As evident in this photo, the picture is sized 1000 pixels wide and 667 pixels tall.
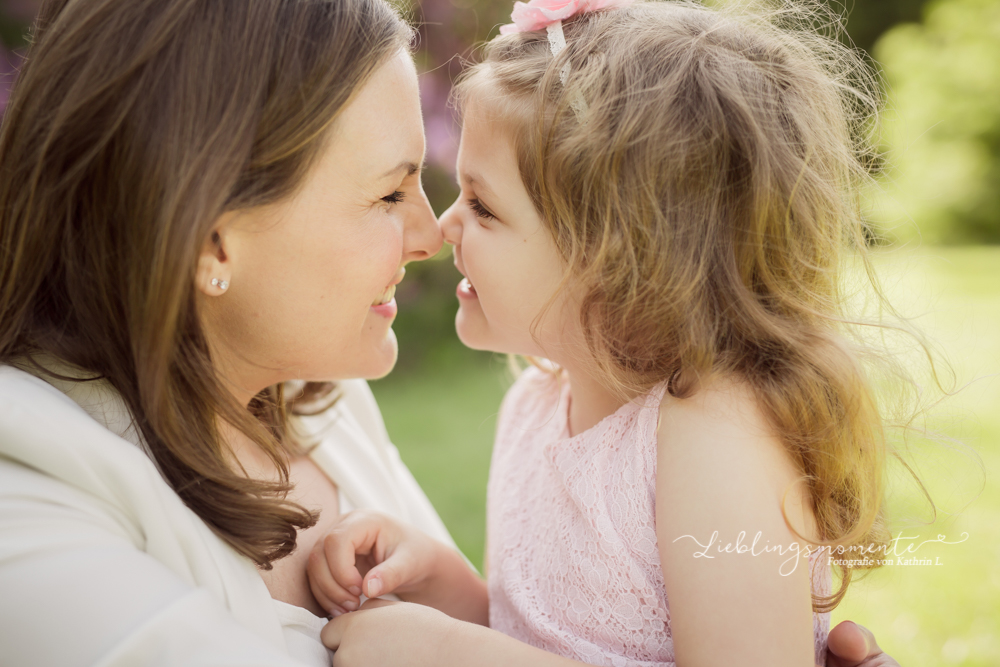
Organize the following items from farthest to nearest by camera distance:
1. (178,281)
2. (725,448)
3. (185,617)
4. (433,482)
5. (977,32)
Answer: (977,32)
(433,482)
(725,448)
(178,281)
(185,617)

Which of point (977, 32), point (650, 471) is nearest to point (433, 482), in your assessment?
point (650, 471)

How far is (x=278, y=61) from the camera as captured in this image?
4.92 feet

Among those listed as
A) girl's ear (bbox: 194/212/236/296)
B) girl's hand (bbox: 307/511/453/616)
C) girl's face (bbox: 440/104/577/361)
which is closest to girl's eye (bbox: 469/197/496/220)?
girl's face (bbox: 440/104/577/361)

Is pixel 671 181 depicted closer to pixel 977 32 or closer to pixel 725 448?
pixel 725 448

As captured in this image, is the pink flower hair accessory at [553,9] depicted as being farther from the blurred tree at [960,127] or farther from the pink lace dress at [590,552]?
the blurred tree at [960,127]

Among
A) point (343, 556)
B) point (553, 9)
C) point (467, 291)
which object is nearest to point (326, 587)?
point (343, 556)

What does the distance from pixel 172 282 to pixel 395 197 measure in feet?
2.10

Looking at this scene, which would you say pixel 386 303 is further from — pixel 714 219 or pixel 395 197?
pixel 714 219

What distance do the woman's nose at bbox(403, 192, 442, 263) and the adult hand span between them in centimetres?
140

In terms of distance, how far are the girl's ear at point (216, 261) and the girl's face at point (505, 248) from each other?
60 cm

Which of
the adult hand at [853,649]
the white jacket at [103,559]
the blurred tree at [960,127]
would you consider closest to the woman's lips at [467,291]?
the white jacket at [103,559]

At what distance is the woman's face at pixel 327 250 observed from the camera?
5.38 ft

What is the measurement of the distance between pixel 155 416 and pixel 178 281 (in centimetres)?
26

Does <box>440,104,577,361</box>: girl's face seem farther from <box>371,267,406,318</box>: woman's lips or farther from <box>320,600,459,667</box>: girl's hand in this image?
<box>320,600,459,667</box>: girl's hand
